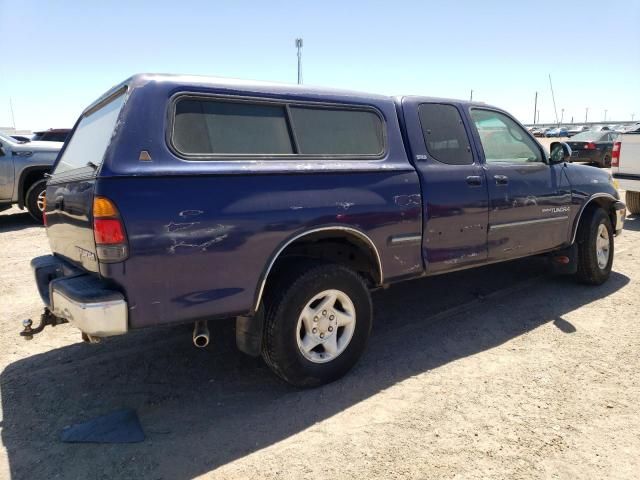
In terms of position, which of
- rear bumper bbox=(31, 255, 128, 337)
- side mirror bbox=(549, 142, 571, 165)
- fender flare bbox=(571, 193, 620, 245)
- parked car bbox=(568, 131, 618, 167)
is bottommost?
rear bumper bbox=(31, 255, 128, 337)

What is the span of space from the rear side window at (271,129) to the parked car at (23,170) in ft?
22.8

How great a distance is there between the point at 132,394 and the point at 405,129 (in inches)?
108

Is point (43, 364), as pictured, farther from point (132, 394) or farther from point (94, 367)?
point (132, 394)

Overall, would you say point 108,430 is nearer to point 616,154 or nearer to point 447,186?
point 447,186

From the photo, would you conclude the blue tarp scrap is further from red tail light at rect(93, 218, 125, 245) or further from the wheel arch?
the wheel arch

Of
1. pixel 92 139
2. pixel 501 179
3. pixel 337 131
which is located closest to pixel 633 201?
pixel 501 179

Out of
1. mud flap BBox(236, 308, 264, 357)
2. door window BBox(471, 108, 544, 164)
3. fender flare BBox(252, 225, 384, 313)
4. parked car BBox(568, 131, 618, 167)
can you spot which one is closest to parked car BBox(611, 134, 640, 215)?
door window BBox(471, 108, 544, 164)

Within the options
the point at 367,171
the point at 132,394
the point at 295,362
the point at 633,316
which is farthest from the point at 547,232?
the point at 132,394

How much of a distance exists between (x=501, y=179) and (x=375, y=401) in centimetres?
229

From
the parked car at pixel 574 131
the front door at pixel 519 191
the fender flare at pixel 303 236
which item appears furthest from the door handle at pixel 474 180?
the parked car at pixel 574 131

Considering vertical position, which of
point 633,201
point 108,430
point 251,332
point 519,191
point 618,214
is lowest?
point 108,430

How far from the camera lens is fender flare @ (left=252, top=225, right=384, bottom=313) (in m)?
2.87

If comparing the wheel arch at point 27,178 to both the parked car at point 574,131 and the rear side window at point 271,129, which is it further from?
the parked car at point 574,131

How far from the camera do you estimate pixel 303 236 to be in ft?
9.95
